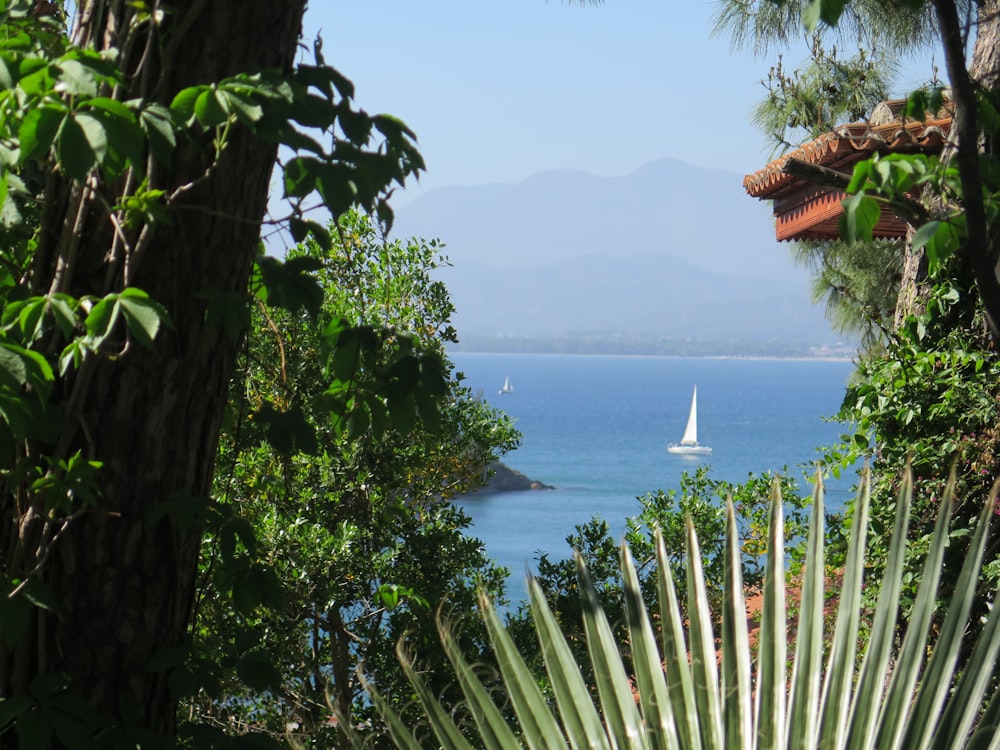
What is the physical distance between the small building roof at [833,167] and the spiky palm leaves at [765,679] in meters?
3.00

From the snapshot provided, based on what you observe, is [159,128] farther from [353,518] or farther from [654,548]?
[654,548]

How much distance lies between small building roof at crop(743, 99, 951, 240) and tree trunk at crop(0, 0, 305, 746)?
291cm

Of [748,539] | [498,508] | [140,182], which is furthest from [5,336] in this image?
[498,508]

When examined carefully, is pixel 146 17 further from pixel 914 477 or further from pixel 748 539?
pixel 748 539

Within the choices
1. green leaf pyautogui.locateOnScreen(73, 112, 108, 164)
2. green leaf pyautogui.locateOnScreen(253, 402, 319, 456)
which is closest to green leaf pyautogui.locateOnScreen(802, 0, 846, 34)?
green leaf pyautogui.locateOnScreen(73, 112, 108, 164)

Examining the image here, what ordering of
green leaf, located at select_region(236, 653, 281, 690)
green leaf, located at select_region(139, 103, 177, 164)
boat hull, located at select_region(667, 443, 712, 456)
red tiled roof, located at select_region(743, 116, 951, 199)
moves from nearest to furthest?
green leaf, located at select_region(139, 103, 177, 164), green leaf, located at select_region(236, 653, 281, 690), red tiled roof, located at select_region(743, 116, 951, 199), boat hull, located at select_region(667, 443, 712, 456)

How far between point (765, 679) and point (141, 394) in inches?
37.6

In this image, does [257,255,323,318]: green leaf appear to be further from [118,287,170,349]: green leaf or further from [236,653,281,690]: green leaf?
[236,653,281,690]: green leaf

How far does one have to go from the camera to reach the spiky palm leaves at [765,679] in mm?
1247

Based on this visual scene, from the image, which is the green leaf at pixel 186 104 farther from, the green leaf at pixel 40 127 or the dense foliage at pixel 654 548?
the dense foliage at pixel 654 548

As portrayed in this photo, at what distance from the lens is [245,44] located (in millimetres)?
1618

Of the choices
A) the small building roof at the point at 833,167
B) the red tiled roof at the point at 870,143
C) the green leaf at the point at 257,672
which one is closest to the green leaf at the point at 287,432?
the green leaf at the point at 257,672

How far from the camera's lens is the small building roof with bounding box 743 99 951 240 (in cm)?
457

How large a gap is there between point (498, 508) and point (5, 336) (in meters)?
37.9
